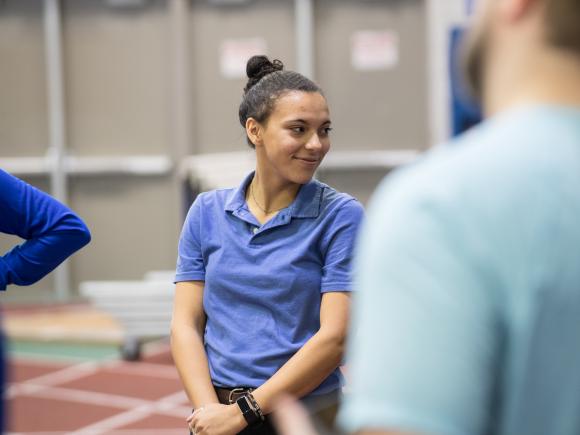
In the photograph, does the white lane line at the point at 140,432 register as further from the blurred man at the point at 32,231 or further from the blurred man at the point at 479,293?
the blurred man at the point at 479,293

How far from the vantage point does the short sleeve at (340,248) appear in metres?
1.96

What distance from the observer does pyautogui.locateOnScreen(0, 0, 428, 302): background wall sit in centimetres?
755

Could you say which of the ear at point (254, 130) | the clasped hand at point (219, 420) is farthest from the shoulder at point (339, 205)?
the clasped hand at point (219, 420)

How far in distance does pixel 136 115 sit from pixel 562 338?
738 cm

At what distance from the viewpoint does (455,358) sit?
2.00ft

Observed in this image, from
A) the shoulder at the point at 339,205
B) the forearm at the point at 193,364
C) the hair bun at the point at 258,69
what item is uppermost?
the hair bun at the point at 258,69

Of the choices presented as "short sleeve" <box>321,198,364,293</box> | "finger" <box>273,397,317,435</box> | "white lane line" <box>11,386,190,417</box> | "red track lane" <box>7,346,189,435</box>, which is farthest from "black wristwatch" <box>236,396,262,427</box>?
"white lane line" <box>11,386,190,417</box>

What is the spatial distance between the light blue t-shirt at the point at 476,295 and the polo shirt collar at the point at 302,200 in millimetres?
1389

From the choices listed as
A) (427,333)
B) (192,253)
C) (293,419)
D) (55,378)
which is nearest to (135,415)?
(55,378)

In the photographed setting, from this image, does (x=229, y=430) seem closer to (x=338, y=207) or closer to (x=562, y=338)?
(x=338, y=207)

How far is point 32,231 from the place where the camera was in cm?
221

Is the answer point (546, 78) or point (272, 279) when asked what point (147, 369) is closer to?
point (272, 279)

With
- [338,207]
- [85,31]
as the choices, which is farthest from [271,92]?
[85,31]

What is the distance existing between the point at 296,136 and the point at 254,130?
0.14 m
